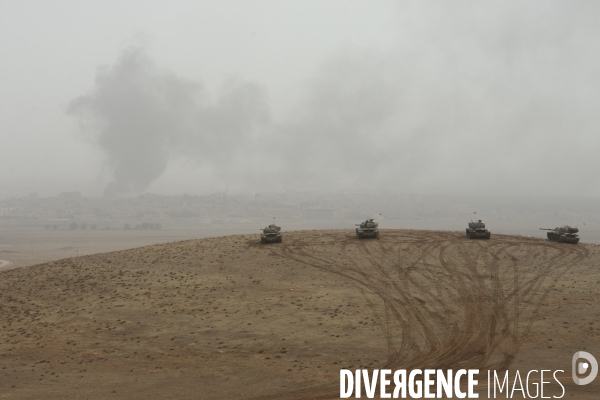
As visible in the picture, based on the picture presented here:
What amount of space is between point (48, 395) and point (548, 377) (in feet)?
64.9

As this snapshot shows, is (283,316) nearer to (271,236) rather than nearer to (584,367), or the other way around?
(584,367)

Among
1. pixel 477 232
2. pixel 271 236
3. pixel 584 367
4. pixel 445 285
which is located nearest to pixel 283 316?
pixel 445 285

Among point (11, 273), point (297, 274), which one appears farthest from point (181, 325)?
point (11, 273)

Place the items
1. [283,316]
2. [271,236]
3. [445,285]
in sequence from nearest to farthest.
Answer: [283,316] < [445,285] < [271,236]

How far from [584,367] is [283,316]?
15.3 metres

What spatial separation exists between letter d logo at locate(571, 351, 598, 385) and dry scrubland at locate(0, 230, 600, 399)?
1.36 ft

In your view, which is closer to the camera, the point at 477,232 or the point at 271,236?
the point at 271,236

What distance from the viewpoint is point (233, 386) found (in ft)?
67.8

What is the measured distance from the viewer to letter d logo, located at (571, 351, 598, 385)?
65.2 ft

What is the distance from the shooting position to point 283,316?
29.9 metres

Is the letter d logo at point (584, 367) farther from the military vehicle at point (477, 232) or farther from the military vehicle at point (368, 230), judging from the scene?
the military vehicle at point (368, 230)

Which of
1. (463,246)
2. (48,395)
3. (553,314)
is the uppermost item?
(463,246)

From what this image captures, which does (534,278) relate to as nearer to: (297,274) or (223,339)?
(297,274)

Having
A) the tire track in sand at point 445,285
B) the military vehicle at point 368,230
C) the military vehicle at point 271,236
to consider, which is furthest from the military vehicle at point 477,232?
the military vehicle at point 271,236
